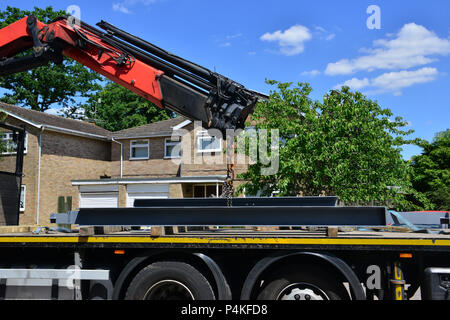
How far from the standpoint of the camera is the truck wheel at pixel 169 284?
17.5ft

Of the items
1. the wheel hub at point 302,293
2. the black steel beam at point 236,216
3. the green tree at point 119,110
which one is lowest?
the wheel hub at point 302,293

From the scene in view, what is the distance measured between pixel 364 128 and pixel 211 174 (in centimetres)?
1203

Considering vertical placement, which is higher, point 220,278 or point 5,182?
point 5,182

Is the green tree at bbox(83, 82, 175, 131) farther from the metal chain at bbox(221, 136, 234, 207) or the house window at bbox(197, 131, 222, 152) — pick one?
the metal chain at bbox(221, 136, 234, 207)

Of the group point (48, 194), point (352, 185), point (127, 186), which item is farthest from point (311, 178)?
point (48, 194)

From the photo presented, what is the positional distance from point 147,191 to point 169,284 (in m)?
20.8

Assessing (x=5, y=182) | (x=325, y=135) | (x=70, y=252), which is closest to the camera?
(x=70, y=252)

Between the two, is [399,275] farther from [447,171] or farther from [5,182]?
[447,171]

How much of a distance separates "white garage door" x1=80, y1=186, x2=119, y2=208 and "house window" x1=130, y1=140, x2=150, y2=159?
2965 millimetres

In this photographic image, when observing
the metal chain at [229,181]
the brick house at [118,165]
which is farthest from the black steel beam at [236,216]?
the brick house at [118,165]

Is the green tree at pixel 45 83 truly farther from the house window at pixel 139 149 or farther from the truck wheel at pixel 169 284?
the truck wheel at pixel 169 284

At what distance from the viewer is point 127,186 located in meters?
26.5

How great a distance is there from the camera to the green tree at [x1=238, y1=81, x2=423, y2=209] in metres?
14.8

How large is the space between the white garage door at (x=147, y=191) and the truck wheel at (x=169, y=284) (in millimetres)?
20088
